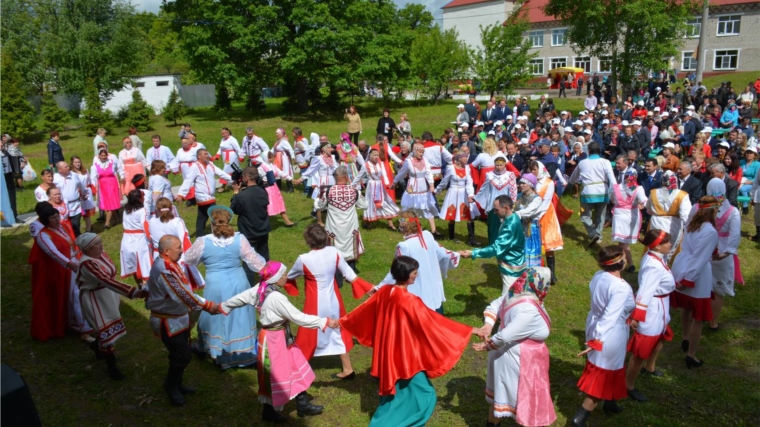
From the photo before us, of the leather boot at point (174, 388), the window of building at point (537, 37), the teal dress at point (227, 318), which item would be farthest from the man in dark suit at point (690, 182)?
the window of building at point (537, 37)

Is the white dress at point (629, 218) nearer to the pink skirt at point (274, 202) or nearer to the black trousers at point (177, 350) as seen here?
the pink skirt at point (274, 202)

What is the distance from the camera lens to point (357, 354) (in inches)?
272

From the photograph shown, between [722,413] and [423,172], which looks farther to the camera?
[423,172]

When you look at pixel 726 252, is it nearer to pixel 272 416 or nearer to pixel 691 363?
pixel 691 363

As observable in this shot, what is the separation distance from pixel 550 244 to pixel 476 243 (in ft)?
7.22

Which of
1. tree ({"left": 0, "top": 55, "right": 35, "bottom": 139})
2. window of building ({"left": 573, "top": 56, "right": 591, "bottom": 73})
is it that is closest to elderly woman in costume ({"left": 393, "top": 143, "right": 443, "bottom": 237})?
tree ({"left": 0, "top": 55, "right": 35, "bottom": 139})

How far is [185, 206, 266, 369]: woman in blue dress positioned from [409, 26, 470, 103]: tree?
31.0 metres

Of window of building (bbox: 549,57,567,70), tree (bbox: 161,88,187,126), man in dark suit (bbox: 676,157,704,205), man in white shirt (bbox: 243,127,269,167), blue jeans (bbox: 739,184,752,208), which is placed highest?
window of building (bbox: 549,57,567,70)

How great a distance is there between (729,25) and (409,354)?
5221 cm

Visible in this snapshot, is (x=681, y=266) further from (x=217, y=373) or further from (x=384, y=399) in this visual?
(x=217, y=373)

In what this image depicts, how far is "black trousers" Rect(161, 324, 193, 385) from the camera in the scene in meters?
5.59

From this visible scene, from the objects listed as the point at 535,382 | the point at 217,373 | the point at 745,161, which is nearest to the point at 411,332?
the point at 535,382

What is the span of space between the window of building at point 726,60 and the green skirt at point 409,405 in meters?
51.5

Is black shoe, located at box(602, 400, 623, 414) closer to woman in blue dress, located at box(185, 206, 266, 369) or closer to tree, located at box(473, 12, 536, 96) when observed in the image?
woman in blue dress, located at box(185, 206, 266, 369)
